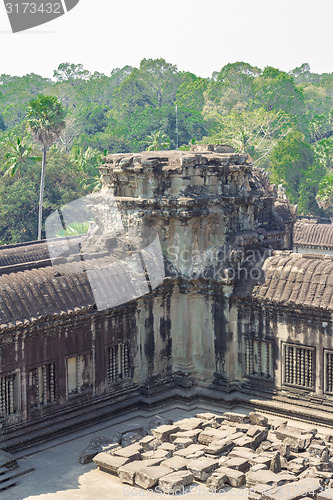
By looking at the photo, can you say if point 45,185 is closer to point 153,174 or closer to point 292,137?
point 292,137

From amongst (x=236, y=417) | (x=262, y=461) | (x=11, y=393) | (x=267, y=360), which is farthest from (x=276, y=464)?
(x=11, y=393)

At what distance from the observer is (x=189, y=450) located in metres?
17.1

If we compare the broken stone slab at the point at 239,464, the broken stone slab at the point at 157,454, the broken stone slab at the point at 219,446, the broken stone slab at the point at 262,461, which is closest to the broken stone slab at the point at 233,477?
the broken stone slab at the point at 239,464

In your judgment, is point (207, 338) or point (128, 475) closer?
point (128, 475)

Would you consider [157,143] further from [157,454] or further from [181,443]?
[157,454]

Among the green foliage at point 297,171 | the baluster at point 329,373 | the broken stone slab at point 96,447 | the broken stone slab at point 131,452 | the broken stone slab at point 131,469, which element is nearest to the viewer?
the broken stone slab at point 131,469

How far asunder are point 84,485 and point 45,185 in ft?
125

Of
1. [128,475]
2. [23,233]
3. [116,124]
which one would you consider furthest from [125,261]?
[116,124]

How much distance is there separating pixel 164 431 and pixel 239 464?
8.10ft

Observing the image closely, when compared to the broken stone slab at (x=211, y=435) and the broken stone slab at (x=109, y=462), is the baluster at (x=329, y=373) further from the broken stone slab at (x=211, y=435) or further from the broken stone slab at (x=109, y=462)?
the broken stone slab at (x=109, y=462)

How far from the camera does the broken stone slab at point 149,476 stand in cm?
1572

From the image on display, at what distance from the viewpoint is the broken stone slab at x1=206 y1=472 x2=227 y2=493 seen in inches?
614

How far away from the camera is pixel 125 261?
2083cm

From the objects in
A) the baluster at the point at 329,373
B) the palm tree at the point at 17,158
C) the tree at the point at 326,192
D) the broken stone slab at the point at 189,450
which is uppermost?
the palm tree at the point at 17,158
